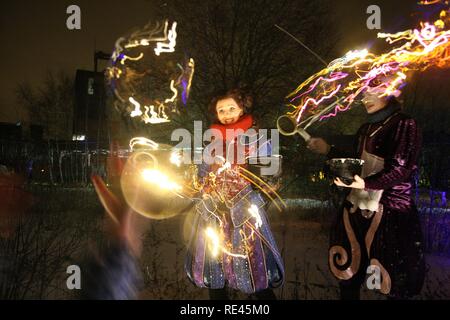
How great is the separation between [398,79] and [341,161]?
0.82m

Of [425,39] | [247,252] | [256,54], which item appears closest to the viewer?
[425,39]

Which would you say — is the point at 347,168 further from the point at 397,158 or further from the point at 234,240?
the point at 234,240

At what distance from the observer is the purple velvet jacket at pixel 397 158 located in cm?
297

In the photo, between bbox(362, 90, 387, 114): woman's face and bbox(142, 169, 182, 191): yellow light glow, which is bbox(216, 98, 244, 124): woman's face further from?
bbox(362, 90, 387, 114): woman's face

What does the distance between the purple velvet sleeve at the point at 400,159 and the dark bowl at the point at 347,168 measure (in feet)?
0.35

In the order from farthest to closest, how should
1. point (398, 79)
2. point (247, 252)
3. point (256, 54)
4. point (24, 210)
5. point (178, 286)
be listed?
point (256, 54) < point (24, 210) < point (178, 286) < point (247, 252) < point (398, 79)

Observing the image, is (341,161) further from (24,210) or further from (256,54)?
(256,54)

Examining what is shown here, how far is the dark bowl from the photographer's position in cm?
303

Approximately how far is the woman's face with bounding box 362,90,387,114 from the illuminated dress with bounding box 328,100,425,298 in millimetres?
60

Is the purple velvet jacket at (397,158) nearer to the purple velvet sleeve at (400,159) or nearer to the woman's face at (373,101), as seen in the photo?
the purple velvet sleeve at (400,159)

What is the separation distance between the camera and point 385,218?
3.04 meters

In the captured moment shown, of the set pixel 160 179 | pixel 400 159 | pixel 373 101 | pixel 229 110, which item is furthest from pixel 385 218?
pixel 160 179
